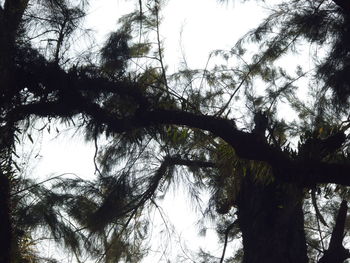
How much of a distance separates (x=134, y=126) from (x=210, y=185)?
174 centimetres

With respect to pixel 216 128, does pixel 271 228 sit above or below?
above

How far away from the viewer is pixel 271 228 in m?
3.24

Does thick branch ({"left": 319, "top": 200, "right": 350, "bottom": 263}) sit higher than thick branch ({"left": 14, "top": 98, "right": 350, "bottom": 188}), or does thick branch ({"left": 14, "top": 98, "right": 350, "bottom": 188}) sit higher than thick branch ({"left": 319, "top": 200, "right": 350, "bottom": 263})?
thick branch ({"left": 14, "top": 98, "right": 350, "bottom": 188})

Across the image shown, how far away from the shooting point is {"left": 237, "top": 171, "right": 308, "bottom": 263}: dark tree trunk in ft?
10.3

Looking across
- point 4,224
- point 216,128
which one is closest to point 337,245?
point 216,128

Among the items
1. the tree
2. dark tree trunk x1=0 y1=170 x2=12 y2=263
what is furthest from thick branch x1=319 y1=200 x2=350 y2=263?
dark tree trunk x1=0 y1=170 x2=12 y2=263

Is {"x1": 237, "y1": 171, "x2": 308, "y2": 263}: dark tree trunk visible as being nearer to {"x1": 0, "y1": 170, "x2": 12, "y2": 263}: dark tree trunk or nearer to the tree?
the tree

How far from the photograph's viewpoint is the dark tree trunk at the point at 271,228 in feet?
10.3

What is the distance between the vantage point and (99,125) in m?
2.32

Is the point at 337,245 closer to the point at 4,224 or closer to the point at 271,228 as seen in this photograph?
the point at 271,228

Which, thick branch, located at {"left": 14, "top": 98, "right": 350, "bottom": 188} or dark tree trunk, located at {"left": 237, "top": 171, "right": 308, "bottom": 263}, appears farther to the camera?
dark tree trunk, located at {"left": 237, "top": 171, "right": 308, "bottom": 263}

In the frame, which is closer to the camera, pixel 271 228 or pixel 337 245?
pixel 337 245

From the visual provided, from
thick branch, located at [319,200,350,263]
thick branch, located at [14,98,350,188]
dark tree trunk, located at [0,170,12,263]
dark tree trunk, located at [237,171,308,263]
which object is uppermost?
dark tree trunk, located at [237,171,308,263]

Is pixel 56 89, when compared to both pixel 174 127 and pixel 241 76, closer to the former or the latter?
pixel 174 127
